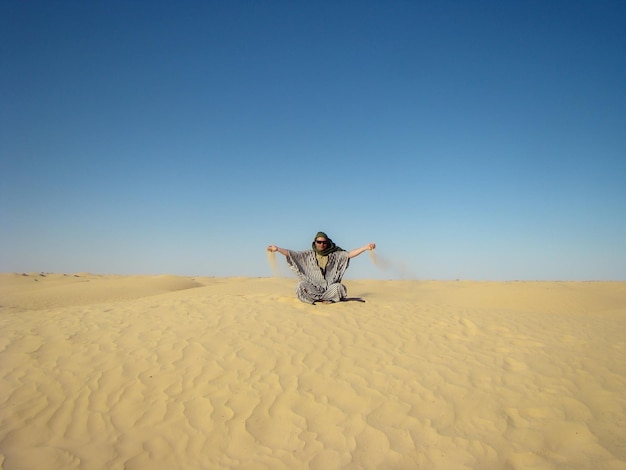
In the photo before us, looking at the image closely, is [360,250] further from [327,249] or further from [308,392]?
[308,392]

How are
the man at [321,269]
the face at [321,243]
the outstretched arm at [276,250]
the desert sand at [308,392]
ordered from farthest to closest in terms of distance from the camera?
the man at [321,269], the face at [321,243], the outstretched arm at [276,250], the desert sand at [308,392]

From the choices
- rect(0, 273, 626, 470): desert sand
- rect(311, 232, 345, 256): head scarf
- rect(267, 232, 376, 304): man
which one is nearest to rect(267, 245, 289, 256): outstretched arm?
rect(267, 232, 376, 304): man

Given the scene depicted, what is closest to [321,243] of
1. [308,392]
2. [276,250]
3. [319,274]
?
[319,274]

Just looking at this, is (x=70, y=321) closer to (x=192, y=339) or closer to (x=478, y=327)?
(x=192, y=339)

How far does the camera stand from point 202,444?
3.82 meters

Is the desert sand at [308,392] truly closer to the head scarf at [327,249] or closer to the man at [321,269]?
the man at [321,269]

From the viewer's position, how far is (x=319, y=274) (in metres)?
9.09

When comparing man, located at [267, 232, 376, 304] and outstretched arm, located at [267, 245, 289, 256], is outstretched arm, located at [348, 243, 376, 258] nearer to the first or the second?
man, located at [267, 232, 376, 304]

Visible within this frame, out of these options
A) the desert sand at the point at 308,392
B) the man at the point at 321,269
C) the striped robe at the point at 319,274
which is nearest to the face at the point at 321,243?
the man at the point at 321,269

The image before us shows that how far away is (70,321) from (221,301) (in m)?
3.26

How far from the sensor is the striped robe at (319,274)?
355 inches

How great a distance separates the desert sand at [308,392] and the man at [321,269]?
121cm

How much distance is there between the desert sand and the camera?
3.63 m

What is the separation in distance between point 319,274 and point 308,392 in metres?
4.56
